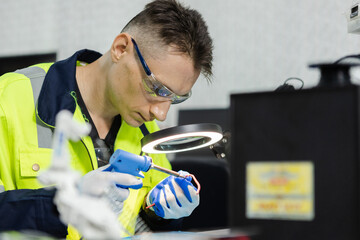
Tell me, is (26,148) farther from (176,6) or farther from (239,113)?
(239,113)

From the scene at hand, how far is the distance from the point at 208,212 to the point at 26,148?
3.00 feet

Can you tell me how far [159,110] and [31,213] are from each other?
0.55 metres

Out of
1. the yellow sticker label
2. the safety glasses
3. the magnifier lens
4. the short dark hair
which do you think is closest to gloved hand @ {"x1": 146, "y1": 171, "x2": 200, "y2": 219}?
the magnifier lens

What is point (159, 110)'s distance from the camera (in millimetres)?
1315

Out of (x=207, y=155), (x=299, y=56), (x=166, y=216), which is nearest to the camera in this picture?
(x=166, y=216)

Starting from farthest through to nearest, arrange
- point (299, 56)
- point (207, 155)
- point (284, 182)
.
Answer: point (207, 155), point (299, 56), point (284, 182)

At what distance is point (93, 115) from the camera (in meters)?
1.46

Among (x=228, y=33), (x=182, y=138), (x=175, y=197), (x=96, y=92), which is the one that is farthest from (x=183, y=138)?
(x=228, y=33)

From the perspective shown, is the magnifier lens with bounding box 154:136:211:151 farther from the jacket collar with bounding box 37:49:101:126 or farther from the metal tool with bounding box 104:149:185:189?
the jacket collar with bounding box 37:49:101:126

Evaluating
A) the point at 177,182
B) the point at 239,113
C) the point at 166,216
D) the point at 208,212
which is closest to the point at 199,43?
the point at 177,182

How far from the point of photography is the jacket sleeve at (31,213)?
85cm

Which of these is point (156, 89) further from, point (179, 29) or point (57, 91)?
point (57, 91)

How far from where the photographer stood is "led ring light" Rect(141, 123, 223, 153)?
986 mm

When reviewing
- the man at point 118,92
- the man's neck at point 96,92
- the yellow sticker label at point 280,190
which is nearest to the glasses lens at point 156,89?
the man at point 118,92
